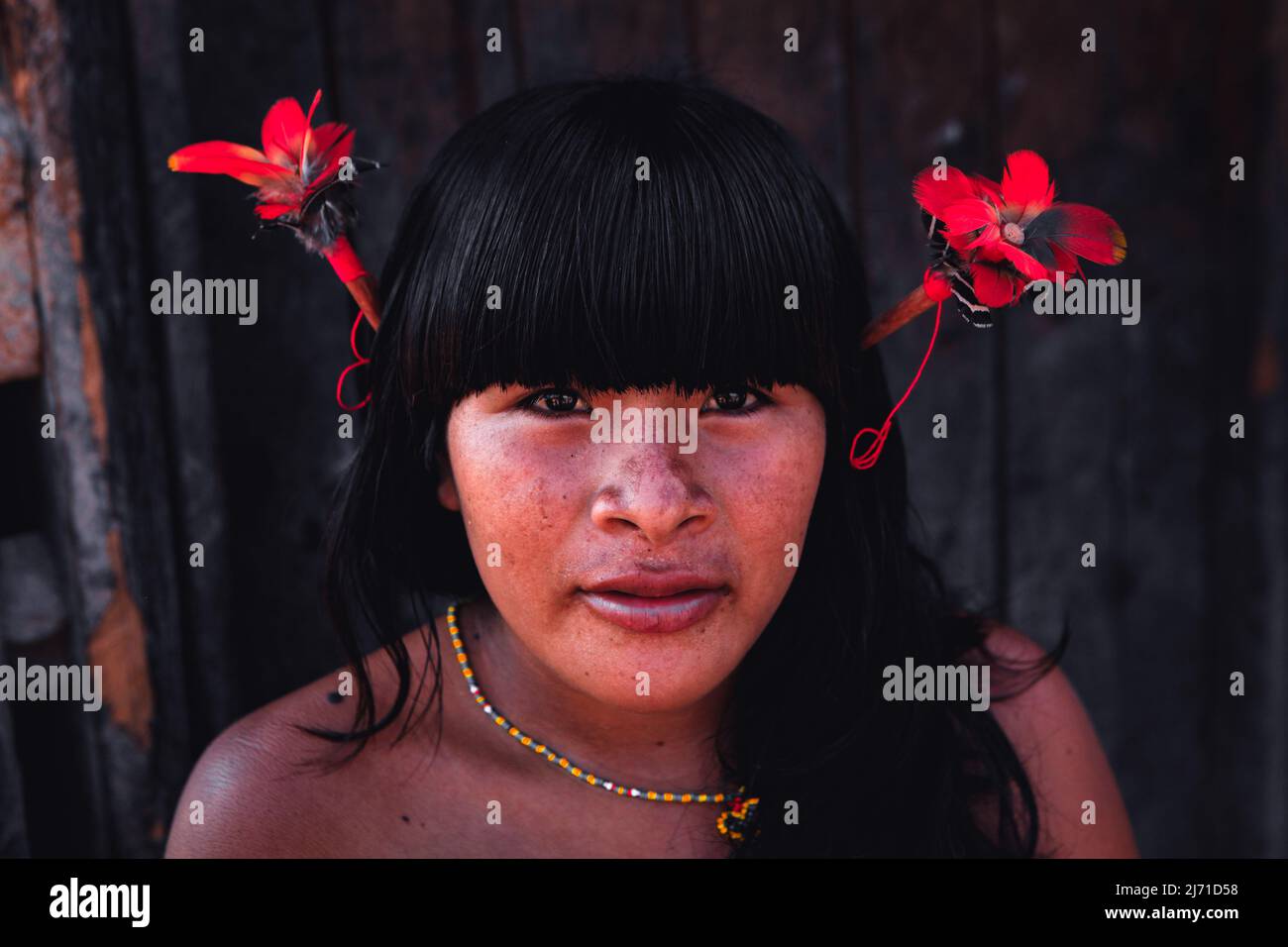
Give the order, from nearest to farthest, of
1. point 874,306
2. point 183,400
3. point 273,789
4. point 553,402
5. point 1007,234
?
point 1007,234, point 553,402, point 273,789, point 183,400, point 874,306

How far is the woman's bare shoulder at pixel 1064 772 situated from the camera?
1.34m

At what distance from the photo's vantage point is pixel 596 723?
126cm

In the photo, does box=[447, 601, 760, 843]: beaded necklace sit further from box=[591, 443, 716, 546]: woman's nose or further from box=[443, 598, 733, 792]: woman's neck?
box=[591, 443, 716, 546]: woman's nose

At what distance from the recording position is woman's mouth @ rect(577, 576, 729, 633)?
103 centimetres

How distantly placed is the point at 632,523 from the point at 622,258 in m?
0.24

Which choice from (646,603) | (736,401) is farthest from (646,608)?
(736,401)

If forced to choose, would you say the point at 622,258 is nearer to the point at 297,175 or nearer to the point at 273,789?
the point at 297,175

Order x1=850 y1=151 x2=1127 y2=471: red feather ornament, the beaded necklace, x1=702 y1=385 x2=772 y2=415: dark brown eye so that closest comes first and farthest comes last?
x1=850 y1=151 x2=1127 y2=471: red feather ornament
x1=702 y1=385 x2=772 y2=415: dark brown eye
the beaded necklace

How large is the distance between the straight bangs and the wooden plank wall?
405 mm

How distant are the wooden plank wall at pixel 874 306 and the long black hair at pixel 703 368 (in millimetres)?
283

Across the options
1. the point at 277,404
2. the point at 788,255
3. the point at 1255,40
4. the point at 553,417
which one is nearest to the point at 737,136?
the point at 788,255

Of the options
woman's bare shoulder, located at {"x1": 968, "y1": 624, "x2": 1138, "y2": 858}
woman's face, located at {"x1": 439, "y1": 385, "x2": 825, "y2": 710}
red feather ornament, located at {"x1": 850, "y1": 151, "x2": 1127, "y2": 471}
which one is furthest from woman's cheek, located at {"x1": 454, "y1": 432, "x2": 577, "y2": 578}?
woman's bare shoulder, located at {"x1": 968, "y1": 624, "x2": 1138, "y2": 858}

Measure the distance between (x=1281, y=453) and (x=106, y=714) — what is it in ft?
5.77

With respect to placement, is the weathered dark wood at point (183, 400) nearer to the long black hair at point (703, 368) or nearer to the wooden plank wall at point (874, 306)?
Result: the wooden plank wall at point (874, 306)
